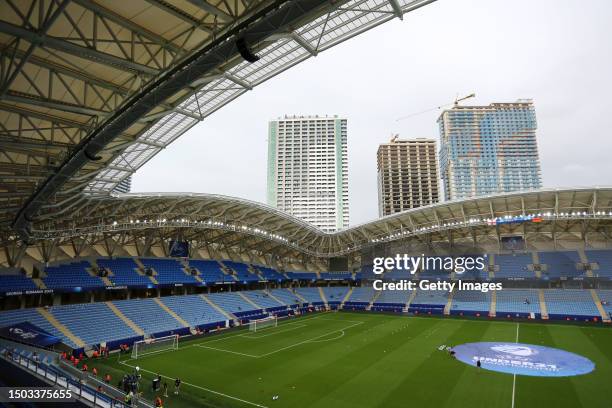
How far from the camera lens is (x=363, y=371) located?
28250mm

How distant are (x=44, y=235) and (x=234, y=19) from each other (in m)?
35.1

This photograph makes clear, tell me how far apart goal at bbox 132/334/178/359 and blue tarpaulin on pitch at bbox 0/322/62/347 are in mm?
6667

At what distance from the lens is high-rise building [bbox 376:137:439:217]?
189 m

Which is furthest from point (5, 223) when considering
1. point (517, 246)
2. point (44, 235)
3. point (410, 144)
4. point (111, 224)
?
point (410, 144)

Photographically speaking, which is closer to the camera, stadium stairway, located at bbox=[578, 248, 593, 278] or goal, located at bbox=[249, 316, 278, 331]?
goal, located at bbox=[249, 316, 278, 331]

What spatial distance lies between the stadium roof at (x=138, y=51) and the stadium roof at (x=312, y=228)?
23389mm

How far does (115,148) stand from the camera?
18.4 m

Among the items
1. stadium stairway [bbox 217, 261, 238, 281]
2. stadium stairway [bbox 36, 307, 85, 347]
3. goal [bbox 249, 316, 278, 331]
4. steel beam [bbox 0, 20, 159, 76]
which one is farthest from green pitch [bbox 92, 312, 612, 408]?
steel beam [bbox 0, 20, 159, 76]

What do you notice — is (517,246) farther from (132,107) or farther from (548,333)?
(132,107)

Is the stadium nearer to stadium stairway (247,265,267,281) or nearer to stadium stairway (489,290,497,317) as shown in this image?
stadium stairway (489,290,497,317)

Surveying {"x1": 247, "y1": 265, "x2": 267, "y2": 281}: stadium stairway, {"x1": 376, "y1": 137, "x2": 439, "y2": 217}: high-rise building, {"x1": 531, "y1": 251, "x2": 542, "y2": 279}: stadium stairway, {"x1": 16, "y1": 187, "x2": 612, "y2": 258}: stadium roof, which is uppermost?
{"x1": 376, "y1": 137, "x2": 439, "y2": 217}: high-rise building

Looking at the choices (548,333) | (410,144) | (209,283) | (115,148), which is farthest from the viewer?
(410,144)

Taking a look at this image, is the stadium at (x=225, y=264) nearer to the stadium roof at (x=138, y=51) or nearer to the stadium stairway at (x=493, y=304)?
the stadium roof at (x=138, y=51)

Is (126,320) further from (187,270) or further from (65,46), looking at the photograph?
(65,46)
